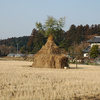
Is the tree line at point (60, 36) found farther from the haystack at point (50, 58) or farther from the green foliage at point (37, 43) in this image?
the haystack at point (50, 58)

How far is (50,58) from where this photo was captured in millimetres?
24906

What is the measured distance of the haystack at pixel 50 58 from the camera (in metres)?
24.6

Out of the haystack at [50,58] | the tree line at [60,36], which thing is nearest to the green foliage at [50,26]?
the tree line at [60,36]

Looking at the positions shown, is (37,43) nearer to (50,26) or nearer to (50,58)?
(50,26)

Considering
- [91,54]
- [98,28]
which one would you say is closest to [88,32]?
[98,28]

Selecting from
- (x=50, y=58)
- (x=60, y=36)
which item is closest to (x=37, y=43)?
(x=60, y=36)

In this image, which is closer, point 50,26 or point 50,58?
point 50,58

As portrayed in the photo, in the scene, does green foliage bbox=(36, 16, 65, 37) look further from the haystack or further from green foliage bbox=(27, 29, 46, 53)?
the haystack

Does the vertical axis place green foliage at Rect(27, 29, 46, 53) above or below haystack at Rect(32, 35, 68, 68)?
above

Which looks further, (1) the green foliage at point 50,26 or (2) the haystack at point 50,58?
(1) the green foliage at point 50,26

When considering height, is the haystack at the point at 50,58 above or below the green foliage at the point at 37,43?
below

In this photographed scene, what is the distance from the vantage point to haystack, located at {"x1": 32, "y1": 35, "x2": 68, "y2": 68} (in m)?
24.6

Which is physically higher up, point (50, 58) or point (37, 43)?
point (37, 43)

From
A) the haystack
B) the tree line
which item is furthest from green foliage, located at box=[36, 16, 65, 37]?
the haystack
